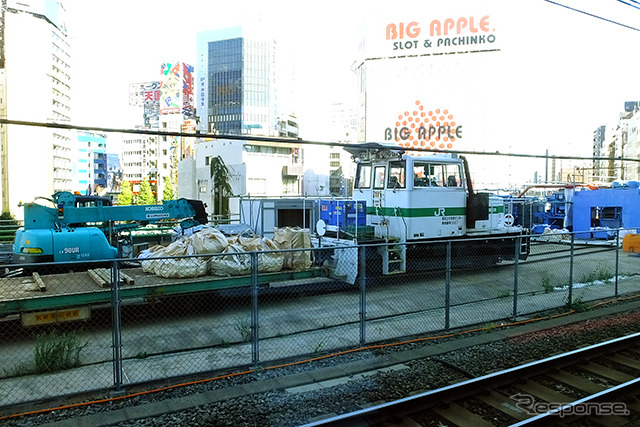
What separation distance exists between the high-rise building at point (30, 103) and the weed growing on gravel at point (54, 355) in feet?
231

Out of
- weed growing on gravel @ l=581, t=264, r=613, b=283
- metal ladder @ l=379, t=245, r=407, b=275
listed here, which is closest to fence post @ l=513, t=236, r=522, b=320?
metal ladder @ l=379, t=245, r=407, b=275

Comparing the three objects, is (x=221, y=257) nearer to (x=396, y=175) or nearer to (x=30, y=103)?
(x=396, y=175)

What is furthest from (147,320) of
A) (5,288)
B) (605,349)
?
(605,349)

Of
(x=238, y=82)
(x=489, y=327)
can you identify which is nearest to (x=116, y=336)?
(x=489, y=327)

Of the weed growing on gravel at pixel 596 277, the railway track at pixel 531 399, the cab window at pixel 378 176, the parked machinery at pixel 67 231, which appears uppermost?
the cab window at pixel 378 176

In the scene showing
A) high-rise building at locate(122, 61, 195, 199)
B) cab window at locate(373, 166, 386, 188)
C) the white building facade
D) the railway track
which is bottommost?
the railway track

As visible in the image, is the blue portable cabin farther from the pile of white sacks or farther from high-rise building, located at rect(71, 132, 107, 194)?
high-rise building, located at rect(71, 132, 107, 194)

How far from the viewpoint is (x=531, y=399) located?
6262 mm

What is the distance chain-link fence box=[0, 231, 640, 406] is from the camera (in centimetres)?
720

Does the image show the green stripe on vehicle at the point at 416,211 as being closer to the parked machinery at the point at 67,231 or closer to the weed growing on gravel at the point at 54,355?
the parked machinery at the point at 67,231

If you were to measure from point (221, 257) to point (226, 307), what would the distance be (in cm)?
151

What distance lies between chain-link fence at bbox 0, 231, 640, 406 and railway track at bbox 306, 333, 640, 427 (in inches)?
90.6

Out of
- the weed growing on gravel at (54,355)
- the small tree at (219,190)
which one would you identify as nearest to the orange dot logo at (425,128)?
the small tree at (219,190)

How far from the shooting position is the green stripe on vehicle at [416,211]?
13772mm
